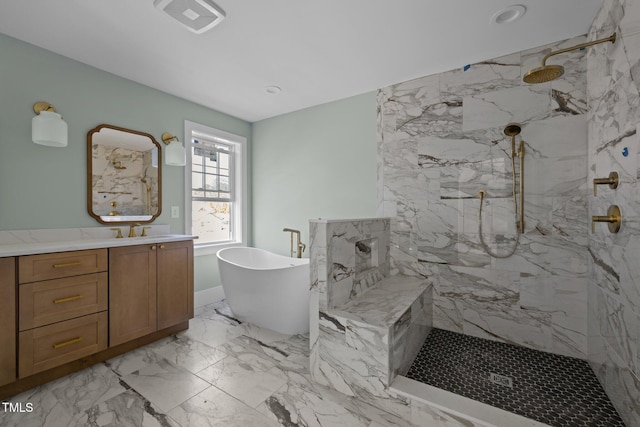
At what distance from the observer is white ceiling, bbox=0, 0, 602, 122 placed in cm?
172

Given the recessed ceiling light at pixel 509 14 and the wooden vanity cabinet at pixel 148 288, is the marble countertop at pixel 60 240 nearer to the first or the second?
the wooden vanity cabinet at pixel 148 288

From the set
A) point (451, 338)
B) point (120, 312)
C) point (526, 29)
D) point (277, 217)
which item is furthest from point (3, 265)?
point (526, 29)

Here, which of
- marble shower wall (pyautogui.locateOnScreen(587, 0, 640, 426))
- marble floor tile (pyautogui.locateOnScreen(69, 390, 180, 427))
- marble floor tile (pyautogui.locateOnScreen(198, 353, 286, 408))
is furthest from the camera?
marble floor tile (pyautogui.locateOnScreen(198, 353, 286, 408))

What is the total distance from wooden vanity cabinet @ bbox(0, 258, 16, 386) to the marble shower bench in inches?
70.0

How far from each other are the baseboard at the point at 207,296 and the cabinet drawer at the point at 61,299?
1196mm

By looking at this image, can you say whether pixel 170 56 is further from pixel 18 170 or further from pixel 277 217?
pixel 277 217

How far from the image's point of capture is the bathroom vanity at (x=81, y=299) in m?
1.61

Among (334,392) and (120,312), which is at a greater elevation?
(120,312)

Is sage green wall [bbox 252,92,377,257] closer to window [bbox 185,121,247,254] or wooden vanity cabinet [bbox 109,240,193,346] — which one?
window [bbox 185,121,247,254]

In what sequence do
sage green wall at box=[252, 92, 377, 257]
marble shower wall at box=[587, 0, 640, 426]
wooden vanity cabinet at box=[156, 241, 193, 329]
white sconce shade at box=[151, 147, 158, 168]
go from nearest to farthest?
marble shower wall at box=[587, 0, 640, 426]
wooden vanity cabinet at box=[156, 241, 193, 329]
white sconce shade at box=[151, 147, 158, 168]
sage green wall at box=[252, 92, 377, 257]

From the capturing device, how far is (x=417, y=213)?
265cm

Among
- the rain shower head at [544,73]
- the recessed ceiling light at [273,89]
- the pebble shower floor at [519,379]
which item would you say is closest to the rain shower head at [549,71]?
the rain shower head at [544,73]

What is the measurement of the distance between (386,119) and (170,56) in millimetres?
2044

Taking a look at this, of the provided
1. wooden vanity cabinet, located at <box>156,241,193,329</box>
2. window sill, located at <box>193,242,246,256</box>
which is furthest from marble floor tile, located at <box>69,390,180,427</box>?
window sill, located at <box>193,242,246,256</box>
